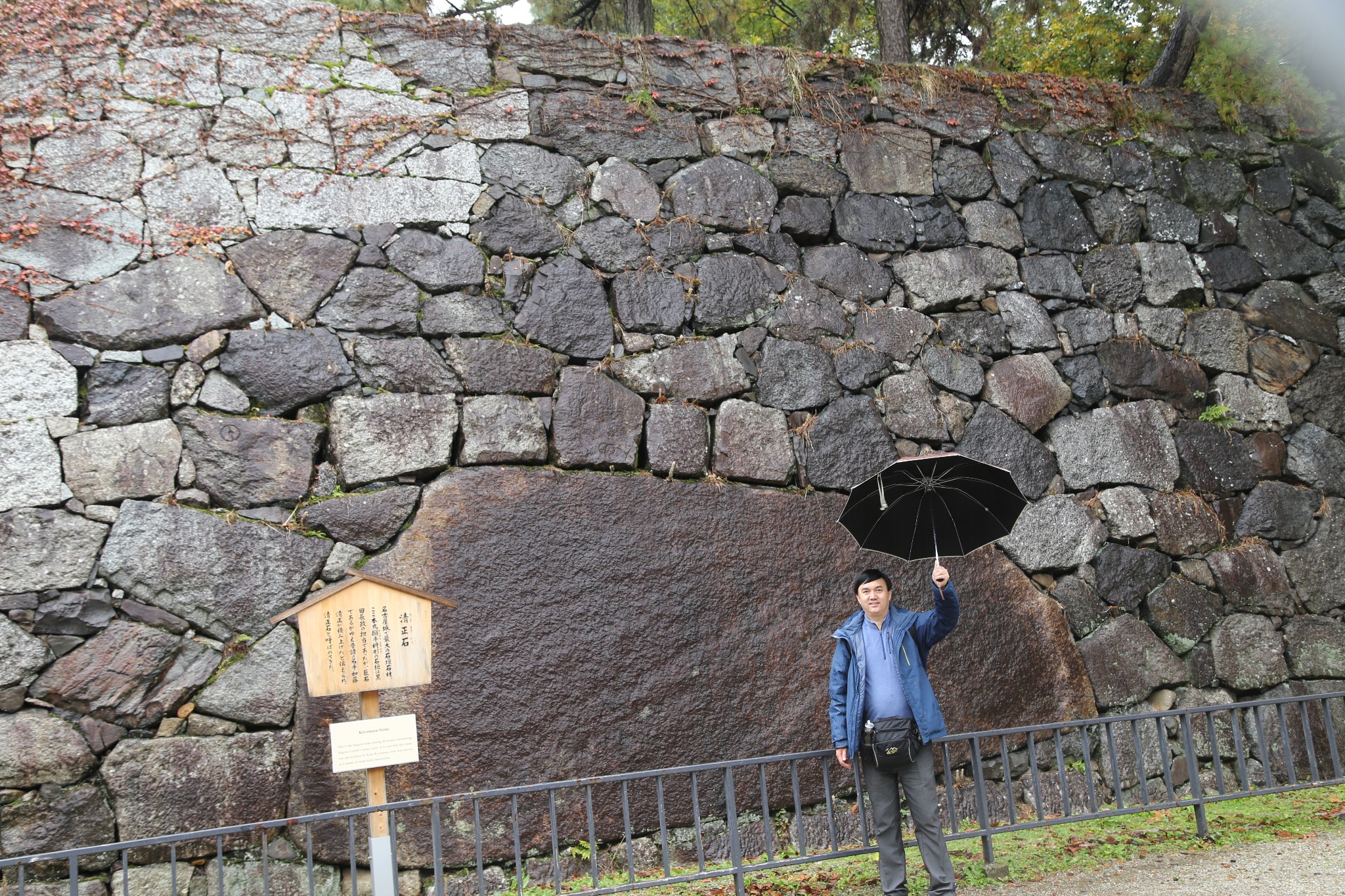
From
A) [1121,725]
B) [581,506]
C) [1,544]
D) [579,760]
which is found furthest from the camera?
[1121,725]

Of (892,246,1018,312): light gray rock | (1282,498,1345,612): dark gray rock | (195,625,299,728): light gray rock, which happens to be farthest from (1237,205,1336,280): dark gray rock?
(195,625,299,728): light gray rock

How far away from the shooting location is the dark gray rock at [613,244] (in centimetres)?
540

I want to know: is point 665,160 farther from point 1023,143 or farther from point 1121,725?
point 1121,725

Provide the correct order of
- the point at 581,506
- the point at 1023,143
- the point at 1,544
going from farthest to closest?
the point at 1023,143 → the point at 581,506 → the point at 1,544

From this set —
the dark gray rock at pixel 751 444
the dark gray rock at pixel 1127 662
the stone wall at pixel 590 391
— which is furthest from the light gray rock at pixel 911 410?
Answer: the dark gray rock at pixel 1127 662

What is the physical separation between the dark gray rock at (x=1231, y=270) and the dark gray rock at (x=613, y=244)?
3.92 m

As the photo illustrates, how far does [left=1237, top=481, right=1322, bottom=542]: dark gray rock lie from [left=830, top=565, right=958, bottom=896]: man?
10.6 feet

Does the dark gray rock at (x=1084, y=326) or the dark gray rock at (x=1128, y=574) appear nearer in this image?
the dark gray rock at (x=1128, y=574)

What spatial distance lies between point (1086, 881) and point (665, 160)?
435 centimetres

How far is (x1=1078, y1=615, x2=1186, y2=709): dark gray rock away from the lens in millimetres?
5410

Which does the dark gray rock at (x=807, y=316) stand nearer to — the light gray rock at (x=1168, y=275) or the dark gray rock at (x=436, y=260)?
the dark gray rock at (x=436, y=260)

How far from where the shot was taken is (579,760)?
456cm

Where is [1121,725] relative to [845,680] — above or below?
below

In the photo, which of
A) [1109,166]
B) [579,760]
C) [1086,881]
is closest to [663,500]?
[579,760]
